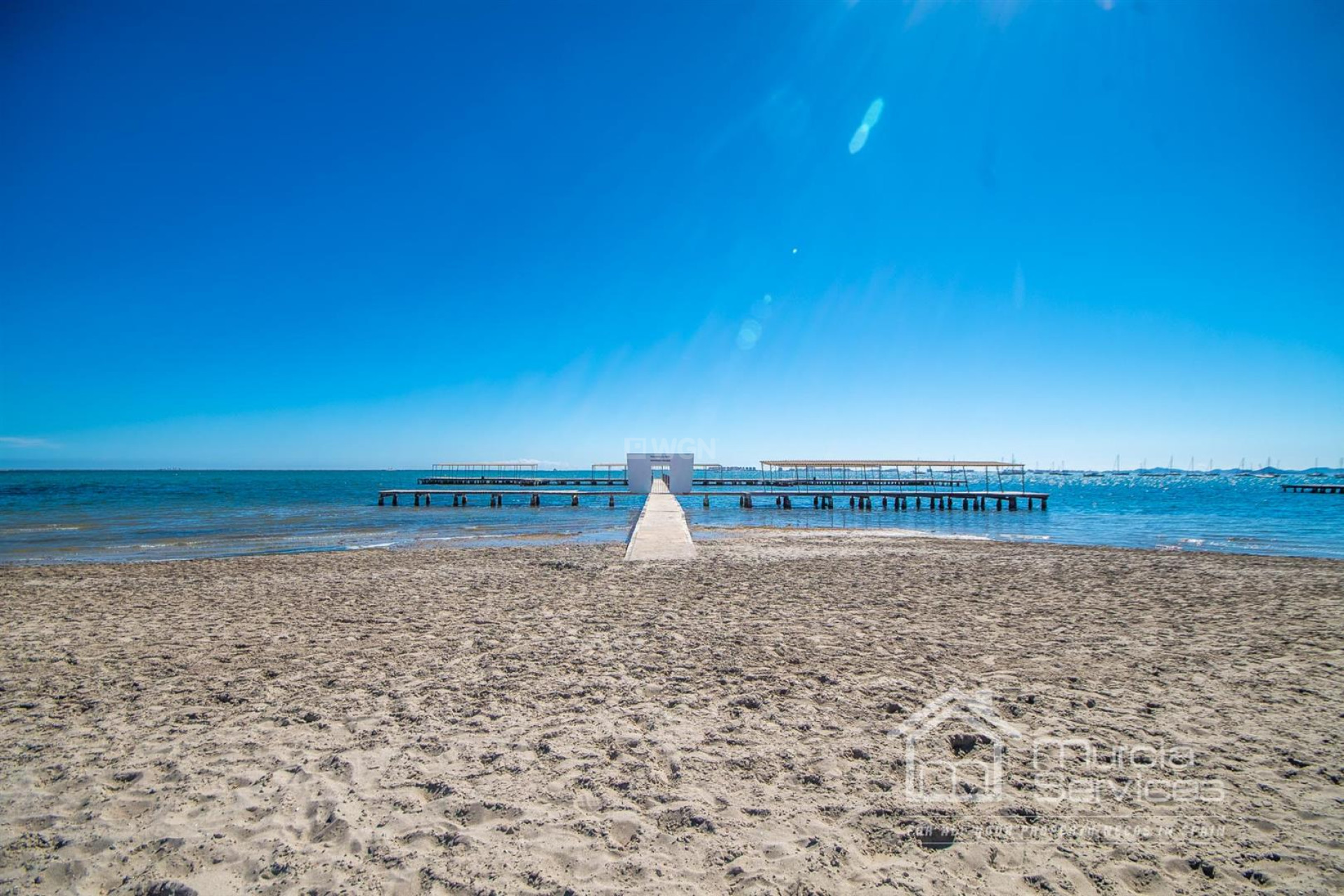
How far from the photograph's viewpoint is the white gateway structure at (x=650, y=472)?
4375cm

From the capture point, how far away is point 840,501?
148 feet

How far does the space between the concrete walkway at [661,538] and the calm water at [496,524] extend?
114cm

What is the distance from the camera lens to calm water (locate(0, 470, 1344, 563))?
18062 millimetres

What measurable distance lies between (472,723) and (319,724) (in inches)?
43.9

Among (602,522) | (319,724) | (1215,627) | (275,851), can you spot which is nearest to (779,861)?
(275,851)

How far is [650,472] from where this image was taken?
149ft

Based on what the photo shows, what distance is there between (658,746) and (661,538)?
12207 millimetres

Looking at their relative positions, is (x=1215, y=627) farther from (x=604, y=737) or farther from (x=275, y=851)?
(x=275, y=851)
